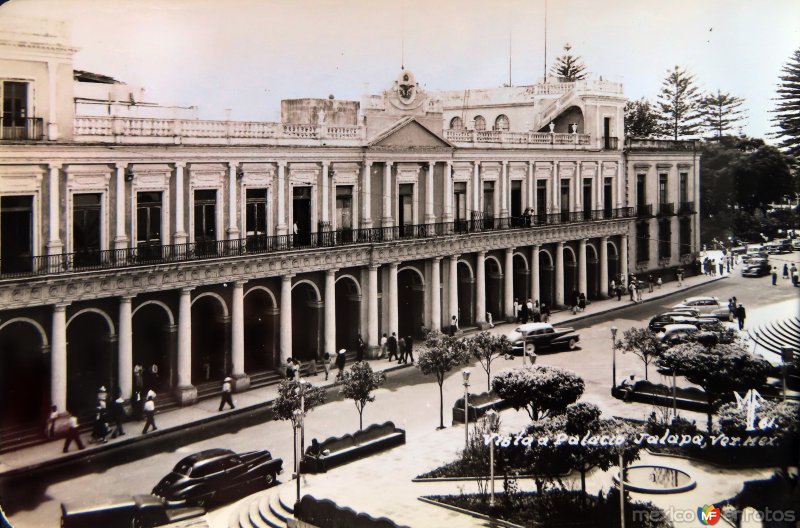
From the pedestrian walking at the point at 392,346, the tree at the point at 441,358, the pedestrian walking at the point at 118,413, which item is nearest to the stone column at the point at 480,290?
the pedestrian walking at the point at 392,346

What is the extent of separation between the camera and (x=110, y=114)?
58.7ft

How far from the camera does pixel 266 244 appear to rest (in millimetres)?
20578

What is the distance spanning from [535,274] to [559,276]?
687 mm

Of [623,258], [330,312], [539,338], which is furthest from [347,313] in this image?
[623,258]

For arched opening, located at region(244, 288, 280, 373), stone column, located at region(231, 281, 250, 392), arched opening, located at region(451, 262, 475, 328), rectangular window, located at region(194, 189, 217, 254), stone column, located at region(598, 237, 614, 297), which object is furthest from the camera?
arched opening, located at region(451, 262, 475, 328)

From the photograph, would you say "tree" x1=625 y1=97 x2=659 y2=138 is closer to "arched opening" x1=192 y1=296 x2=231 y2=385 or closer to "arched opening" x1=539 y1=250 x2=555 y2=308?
"arched opening" x1=539 y1=250 x2=555 y2=308

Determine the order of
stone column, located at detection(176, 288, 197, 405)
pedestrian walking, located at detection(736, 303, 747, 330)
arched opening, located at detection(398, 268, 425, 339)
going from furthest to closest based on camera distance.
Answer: arched opening, located at detection(398, 268, 425, 339), stone column, located at detection(176, 288, 197, 405), pedestrian walking, located at detection(736, 303, 747, 330)

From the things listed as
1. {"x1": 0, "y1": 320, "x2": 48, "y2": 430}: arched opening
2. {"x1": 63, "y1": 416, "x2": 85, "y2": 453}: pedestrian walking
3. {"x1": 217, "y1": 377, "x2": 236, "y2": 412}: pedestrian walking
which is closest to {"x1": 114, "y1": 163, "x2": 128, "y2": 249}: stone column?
{"x1": 0, "y1": 320, "x2": 48, "y2": 430}: arched opening

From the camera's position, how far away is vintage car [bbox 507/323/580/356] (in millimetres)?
20078

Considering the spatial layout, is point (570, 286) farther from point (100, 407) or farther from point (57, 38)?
point (57, 38)

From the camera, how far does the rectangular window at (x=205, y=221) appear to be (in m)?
19.6

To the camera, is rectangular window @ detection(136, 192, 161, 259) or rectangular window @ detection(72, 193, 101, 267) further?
rectangular window @ detection(136, 192, 161, 259)

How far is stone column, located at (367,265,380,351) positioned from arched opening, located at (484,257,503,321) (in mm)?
3208

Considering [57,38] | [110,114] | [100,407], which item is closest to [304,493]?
[100,407]
